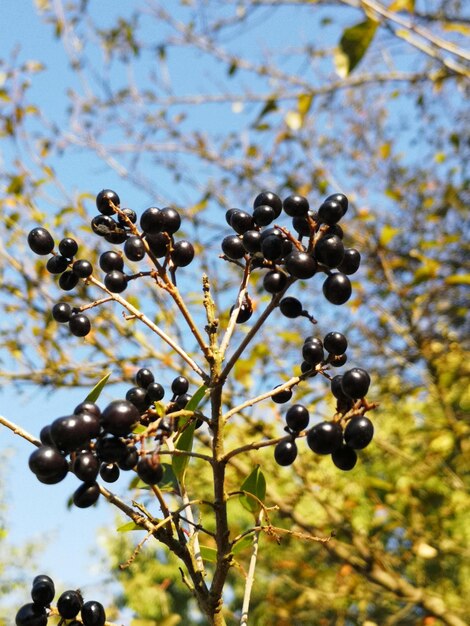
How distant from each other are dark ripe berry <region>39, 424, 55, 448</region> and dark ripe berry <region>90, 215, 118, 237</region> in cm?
36

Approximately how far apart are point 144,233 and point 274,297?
0.26 metres

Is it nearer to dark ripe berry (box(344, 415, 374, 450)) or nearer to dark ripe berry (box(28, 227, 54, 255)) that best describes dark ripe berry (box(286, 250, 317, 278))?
dark ripe berry (box(344, 415, 374, 450))

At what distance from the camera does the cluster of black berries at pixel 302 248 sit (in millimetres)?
911

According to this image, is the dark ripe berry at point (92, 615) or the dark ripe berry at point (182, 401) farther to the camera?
the dark ripe berry at point (182, 401)

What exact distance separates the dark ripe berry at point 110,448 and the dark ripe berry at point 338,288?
37 centimetres

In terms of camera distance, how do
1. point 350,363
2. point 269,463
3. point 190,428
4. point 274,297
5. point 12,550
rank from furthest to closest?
point 12,550 → point 350,363 → point 269,463 → point 190,428 → point 274,297

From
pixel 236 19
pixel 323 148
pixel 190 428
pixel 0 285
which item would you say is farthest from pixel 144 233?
pixel 323 148

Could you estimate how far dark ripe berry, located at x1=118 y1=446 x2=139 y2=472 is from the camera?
2.64ft

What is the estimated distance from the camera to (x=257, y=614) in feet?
17.9

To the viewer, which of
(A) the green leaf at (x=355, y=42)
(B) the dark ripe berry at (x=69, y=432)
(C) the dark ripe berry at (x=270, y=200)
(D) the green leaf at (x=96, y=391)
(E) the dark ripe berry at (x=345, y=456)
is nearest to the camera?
(B) the dark ripe berry at (x=69, y=432)

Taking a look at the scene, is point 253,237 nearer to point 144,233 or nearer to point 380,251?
point 144,233

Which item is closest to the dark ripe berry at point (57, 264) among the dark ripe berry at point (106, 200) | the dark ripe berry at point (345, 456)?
the dark ripe berry at point (106, 200)

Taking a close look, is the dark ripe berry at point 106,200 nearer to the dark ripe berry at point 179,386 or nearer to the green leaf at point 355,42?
the dark ripe berry at point 179,386

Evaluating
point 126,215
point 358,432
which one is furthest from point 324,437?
point 126,215
